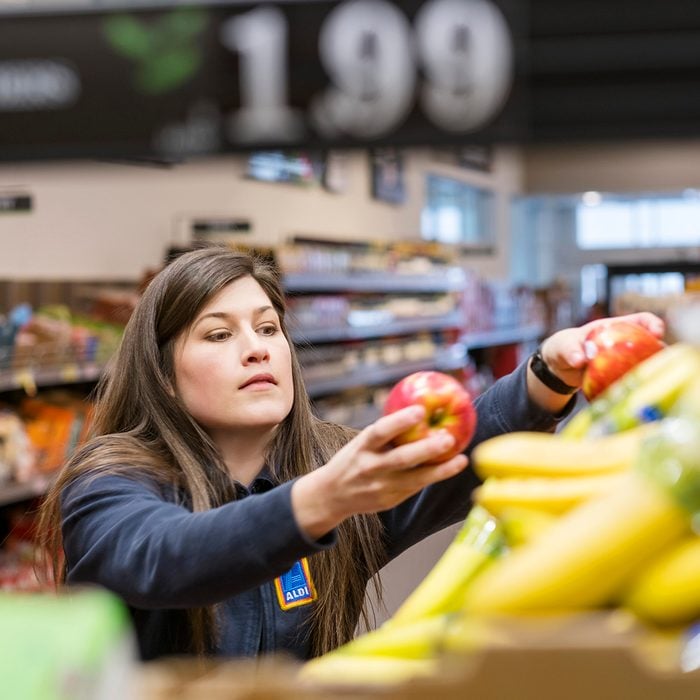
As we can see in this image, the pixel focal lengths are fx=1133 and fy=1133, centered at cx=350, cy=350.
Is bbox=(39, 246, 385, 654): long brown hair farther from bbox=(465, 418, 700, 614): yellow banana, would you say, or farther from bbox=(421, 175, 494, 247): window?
bbox=(421, 175, 494, 247): window

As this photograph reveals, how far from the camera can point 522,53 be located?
109 inches

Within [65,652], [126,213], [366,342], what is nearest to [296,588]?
[65,652]

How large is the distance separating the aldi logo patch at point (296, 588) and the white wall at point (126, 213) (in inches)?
106

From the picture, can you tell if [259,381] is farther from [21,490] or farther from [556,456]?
[21,490]

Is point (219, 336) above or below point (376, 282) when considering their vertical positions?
above

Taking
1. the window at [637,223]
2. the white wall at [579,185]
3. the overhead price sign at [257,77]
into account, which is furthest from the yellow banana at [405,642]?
the window at [637,223]

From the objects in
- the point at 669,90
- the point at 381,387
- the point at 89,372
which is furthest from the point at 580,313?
the point at 669,90

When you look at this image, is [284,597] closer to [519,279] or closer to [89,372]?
[89,372]

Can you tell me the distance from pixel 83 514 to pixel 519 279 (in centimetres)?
1745

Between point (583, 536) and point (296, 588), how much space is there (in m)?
1.12

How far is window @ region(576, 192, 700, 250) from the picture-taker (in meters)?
18.5

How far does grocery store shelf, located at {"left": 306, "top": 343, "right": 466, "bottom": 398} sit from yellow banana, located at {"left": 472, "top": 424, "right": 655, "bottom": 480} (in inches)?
216

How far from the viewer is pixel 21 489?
4410mm

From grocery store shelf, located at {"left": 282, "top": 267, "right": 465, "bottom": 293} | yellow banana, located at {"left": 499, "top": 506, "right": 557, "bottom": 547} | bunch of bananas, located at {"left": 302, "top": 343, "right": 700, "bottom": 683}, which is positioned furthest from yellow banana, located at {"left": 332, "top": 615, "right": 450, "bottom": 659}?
grocery store shelf, located at {"left": 282, "top": 267, "right": 465, "bottom": 293}
